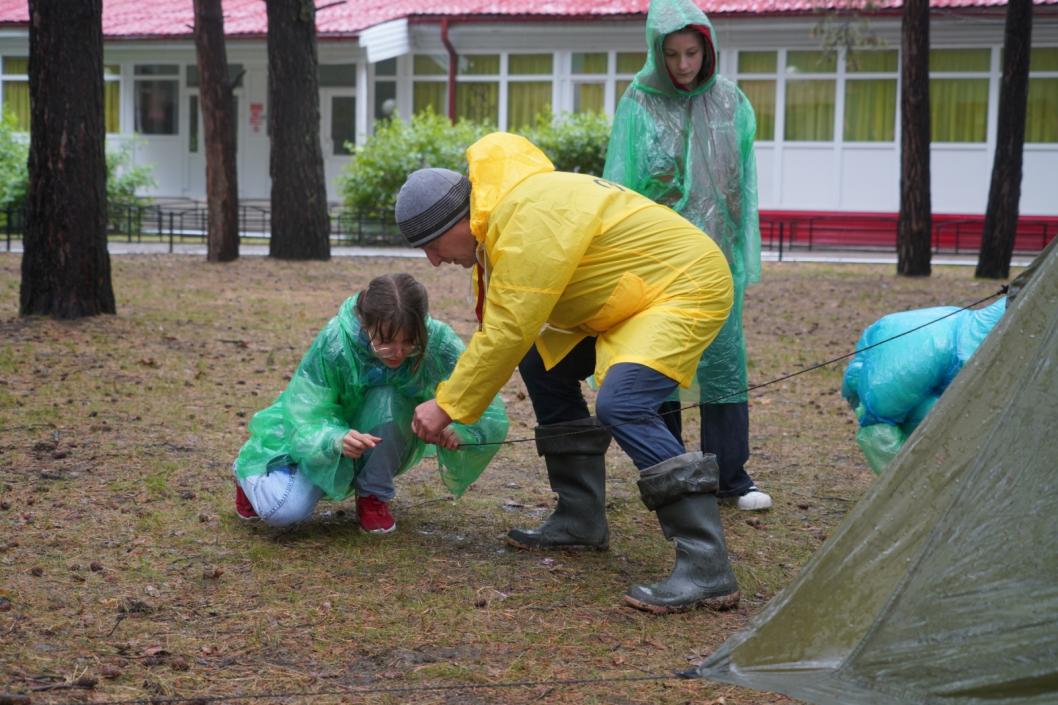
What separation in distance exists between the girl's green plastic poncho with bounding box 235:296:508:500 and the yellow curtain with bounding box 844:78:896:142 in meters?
21.1

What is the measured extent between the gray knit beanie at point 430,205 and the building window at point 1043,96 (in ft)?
71.2

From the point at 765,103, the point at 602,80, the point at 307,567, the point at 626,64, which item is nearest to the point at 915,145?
Answer: the point at 765,103

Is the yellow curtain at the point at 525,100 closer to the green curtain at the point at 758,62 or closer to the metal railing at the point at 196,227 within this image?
the green curtain at the point at 758,62

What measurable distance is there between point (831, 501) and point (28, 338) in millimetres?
5680

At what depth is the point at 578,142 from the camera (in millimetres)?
22297

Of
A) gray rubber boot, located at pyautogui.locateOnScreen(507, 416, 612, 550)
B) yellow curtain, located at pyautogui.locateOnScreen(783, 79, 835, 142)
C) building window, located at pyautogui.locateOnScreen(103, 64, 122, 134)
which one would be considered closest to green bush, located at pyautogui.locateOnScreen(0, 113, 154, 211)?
building window, located at pyautogui.locateOnScreen(103, 64, 122, 134)

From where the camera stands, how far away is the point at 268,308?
1155 centimetres

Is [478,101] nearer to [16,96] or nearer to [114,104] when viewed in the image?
[114,104]

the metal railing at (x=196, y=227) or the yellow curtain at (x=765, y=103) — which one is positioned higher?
the yellow curtain at (x=765, y=103)

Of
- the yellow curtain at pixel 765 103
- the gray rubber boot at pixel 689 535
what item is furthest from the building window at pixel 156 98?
the gray rubber boot at pixel 689 535

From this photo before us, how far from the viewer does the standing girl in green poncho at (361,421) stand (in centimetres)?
431

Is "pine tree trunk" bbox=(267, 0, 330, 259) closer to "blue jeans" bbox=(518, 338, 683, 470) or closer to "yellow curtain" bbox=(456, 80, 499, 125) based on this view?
"yellow curtain" bbox=(456, 80, 499, 125)

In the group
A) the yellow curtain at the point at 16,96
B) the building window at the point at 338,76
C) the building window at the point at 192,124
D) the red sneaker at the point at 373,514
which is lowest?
the red sneaker at the point at 373,514

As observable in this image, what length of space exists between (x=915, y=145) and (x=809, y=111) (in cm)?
910
